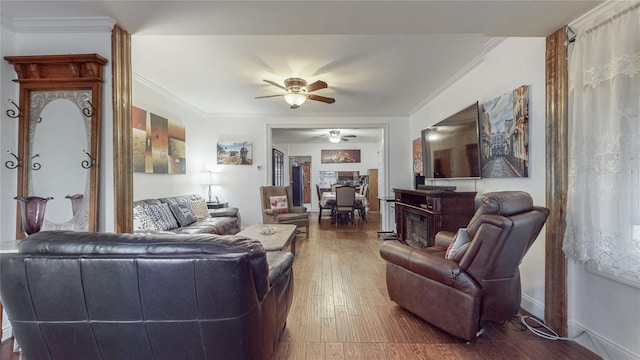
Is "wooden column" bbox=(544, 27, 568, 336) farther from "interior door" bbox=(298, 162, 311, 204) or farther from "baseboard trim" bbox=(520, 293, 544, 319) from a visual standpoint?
"interior door" bbox=(298, 162, 311, 204)

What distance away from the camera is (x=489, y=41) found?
2.68 meters

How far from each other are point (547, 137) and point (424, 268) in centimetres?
139

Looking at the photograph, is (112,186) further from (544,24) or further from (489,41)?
(489,41)

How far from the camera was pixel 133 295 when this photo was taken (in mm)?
1106

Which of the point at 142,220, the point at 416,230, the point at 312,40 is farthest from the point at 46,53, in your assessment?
the point at 416,230

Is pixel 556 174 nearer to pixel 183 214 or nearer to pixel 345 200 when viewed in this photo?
pixel 183 214

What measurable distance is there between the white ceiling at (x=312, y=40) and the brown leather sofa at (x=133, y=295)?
152 cm

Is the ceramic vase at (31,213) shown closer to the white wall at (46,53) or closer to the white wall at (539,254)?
the white wall at (46,53)

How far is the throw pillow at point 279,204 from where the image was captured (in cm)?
524

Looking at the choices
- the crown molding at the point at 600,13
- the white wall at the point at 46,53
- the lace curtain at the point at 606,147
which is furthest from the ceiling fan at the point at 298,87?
the lace curtain at the point at 606,147

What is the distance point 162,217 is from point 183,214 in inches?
14.5

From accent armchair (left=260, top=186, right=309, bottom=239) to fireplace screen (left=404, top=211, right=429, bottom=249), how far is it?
1.86 metres

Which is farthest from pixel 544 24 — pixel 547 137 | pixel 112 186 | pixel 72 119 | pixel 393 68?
pixel 72 119

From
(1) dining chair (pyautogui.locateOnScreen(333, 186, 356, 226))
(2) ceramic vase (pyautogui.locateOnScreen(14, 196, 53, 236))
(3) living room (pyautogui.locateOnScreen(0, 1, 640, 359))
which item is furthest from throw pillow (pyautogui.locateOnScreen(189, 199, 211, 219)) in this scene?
(1) dining chair (pyautogui.locateOnScreen(333, 186, 356, 226))
